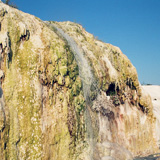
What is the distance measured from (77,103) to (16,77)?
3.03 meters

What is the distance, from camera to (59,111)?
1105 centimetres

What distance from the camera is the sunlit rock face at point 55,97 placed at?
9.88 m

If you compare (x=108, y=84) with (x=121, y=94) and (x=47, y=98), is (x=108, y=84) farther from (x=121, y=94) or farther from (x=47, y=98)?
(x=47, y=98)

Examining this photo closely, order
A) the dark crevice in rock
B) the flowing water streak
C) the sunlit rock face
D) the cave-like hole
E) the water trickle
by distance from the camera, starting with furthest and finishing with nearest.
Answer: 1. the cave-like hole
2. the water trickle
3. the flowing water streak
4. the dark crevice in rock
5. the sunlit rock face

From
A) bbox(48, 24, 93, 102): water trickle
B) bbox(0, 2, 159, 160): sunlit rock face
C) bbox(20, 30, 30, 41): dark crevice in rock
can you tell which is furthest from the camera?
bbox(48, 24, 93, 102): water trickle

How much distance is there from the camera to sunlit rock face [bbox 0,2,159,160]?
9.88m

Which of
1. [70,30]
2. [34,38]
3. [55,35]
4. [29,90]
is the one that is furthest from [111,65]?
[29,90]

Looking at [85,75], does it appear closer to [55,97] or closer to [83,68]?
[83,68]

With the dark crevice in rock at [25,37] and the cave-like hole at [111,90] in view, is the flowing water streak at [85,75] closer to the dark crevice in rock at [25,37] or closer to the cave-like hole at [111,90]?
the cave-like hole at [111,90]

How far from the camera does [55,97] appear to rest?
1115cm

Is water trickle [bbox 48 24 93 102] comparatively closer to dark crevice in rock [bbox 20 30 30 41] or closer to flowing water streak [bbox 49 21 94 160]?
flowing water streak [bbox 49 21 94 160]

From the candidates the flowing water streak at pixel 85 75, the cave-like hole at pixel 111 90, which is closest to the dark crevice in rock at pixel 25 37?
the flowing water streak at pixel 85 75

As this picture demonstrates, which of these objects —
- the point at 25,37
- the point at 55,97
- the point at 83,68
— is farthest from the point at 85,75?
the point at 25,37

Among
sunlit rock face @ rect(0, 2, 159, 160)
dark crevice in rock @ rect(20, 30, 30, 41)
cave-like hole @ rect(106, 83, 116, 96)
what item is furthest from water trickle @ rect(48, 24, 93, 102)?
dark crevice in rock @ rect(20, 30, 30, 41)
